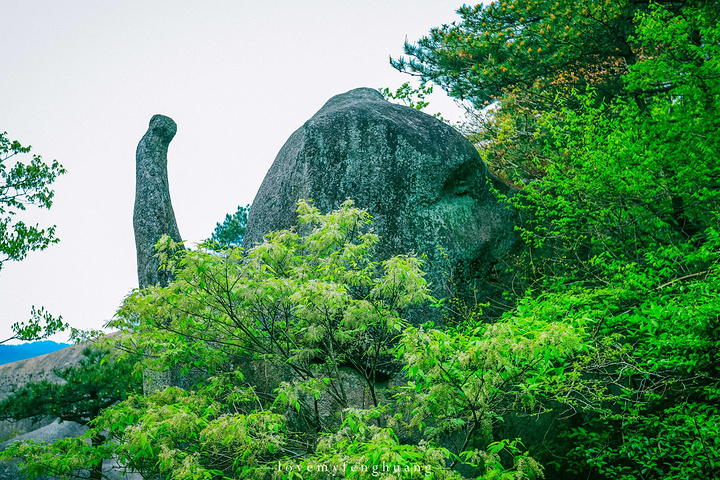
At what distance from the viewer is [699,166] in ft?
22.5

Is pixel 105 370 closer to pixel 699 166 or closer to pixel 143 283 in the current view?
pixel 143 283

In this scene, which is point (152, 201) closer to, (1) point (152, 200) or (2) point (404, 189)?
(1) point (152, 200)

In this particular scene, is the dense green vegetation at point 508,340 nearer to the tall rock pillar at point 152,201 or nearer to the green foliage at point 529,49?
the green foliage at point 529,49

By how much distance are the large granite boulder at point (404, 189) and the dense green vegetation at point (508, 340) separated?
0.61 meters

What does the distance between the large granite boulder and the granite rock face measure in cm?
153

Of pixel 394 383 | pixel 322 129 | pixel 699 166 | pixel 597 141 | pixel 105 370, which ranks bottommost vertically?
pixel 394 383

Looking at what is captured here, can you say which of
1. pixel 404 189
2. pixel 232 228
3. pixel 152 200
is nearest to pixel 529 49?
pixel 404 189

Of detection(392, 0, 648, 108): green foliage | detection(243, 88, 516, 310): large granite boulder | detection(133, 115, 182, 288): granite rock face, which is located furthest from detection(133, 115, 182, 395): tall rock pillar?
detection(392, 0, 648, 108): green foliage

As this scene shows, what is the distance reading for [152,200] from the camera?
8.65m

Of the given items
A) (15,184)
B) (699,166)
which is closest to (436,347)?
(699,166)

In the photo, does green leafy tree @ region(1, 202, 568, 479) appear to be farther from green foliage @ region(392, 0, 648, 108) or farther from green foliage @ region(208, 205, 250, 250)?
green foliage @ region(208, 205, 250, 250)

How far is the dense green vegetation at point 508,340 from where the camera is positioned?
3.91m

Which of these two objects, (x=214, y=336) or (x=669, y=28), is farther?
(x=669, y=28)

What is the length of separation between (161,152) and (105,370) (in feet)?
13.3
